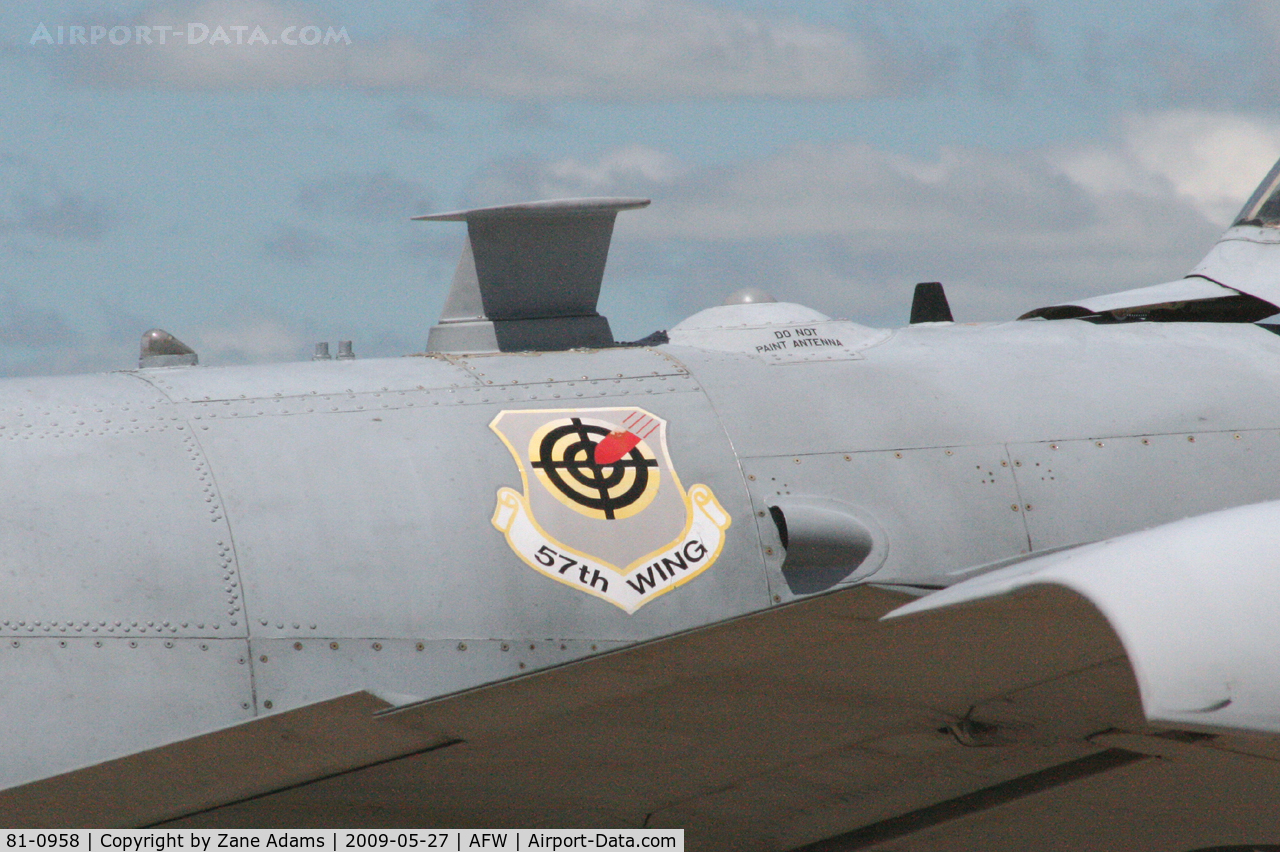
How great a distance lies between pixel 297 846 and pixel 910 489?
322 cm

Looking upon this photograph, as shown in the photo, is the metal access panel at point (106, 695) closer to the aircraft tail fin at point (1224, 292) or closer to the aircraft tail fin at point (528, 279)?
the aircraft tail fin at point (528, 279)

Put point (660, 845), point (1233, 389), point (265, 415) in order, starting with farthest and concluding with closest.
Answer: point (1233, 389) < point (265, 415) < point (660, 845)

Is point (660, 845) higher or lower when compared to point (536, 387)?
lower

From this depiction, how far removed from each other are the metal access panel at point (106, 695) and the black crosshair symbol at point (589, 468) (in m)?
1.56

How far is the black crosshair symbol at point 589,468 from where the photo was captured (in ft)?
21.3

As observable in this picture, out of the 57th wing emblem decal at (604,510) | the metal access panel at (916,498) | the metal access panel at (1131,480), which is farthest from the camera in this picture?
the metal access panel at (1131,480)

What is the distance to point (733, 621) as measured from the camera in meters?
4.36

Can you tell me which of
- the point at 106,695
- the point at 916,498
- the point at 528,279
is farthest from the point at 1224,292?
the point at 106,695

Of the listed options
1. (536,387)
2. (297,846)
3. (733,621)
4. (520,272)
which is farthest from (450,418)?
(733,621)

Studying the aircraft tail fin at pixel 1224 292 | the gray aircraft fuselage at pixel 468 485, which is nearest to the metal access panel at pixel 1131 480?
the gray aircraft fuselage at pixel 468 485

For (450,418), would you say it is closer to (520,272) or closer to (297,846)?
(520,272)

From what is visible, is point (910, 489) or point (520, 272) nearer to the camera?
point (910, 489)
